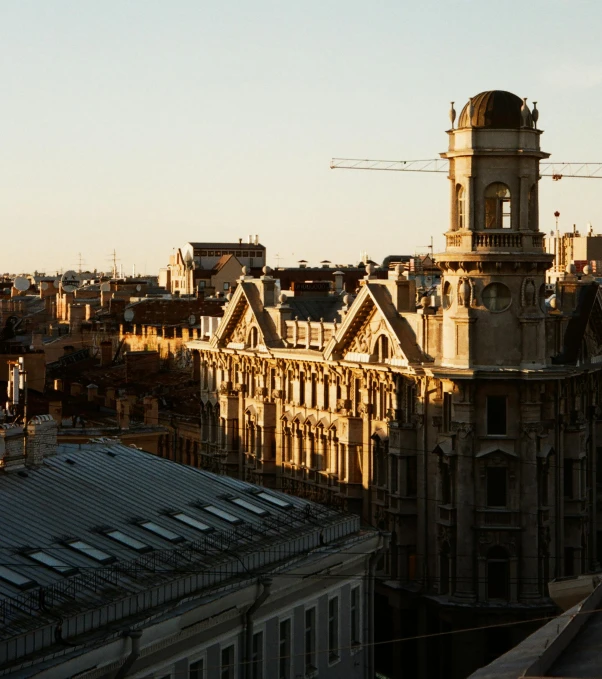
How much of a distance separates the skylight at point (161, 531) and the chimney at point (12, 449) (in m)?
4.70

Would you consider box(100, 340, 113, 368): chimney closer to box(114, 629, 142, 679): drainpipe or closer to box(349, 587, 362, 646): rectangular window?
box(349, 587, 362, 646): rectangular window

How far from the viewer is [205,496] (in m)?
47.8

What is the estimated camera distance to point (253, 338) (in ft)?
257

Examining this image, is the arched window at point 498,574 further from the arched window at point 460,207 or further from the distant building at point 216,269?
the distant building at point 216,269

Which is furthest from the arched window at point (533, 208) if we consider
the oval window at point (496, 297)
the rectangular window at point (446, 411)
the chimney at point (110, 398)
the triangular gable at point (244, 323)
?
the chimney at point (110, 398)

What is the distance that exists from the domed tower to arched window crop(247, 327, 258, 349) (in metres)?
18.0

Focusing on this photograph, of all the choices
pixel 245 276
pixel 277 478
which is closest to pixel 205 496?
pixel 277 478

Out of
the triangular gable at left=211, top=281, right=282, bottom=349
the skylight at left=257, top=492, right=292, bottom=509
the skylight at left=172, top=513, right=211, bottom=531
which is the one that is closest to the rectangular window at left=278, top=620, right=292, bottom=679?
the skylight at left=172, top=513, right=211, bottom=531

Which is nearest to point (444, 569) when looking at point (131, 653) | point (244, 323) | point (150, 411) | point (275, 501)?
point (275, 501)

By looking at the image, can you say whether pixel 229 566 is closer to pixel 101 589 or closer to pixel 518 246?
pixel 101 589

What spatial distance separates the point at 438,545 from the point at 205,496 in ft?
56.6

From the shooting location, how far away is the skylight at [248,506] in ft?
154

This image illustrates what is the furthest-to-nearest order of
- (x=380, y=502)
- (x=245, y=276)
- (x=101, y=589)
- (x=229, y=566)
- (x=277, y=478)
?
(x=245, y=276) < (x=277, y=478) < (x=380, y=502) < (x=229, y=566) < (x=101, y=589)

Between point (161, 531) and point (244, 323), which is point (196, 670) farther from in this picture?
point (244, 323)
